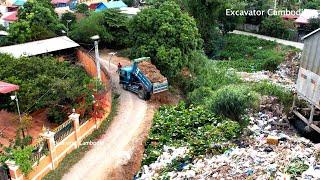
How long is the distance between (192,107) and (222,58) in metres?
15.9

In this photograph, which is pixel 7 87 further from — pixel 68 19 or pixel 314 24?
pixel 314 24

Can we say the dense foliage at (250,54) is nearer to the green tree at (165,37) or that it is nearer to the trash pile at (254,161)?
the green tree at (165,37)

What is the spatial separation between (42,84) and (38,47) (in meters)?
7.07

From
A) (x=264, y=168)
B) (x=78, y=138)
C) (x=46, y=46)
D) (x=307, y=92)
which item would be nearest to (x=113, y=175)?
(x=78, y=138)

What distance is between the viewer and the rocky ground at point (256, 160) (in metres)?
10.4

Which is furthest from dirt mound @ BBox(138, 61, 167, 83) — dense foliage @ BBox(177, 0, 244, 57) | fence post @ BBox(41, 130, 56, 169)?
dense foliage @ BBox(177, 0, 244, 57)

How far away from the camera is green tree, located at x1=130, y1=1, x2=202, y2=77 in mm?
19938

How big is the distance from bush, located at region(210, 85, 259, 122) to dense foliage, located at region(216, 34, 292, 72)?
13.4 metres

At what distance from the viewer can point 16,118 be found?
16.7 metres

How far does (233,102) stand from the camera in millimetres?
14203

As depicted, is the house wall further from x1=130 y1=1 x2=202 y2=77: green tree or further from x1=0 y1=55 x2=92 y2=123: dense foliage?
x1=130 y1=1 x2=202 y2=77: green tree

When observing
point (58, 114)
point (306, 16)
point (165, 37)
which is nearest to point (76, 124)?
point (58, 114)

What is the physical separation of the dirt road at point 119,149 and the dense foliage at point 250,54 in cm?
1224

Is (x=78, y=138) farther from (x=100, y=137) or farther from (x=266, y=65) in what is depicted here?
(x=266, y=65)
